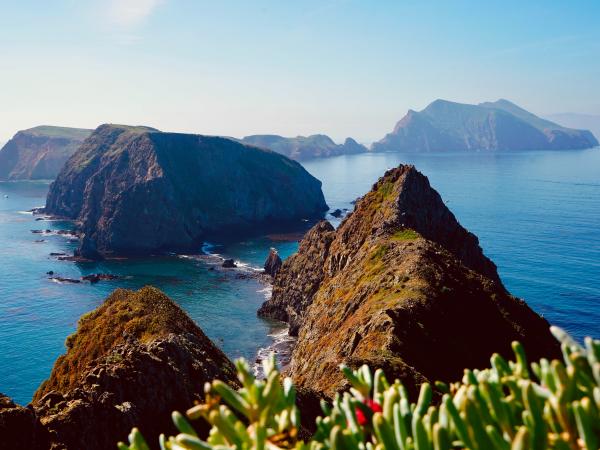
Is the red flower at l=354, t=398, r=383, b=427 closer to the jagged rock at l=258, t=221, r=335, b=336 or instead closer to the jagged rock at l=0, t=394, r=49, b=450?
the jagged rock at l=0, t=394, r=49, b=450

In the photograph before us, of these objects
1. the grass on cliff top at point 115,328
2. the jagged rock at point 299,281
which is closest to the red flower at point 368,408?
the grass on cliff top at point 115,328

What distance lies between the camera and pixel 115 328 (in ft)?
209

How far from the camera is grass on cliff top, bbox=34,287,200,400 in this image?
59.1 m

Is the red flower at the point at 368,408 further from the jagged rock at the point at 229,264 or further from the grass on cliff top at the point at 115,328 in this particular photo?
the jagged rock at the point at 229,264

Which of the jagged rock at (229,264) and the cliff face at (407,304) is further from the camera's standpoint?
the jagged rock at (229,264)

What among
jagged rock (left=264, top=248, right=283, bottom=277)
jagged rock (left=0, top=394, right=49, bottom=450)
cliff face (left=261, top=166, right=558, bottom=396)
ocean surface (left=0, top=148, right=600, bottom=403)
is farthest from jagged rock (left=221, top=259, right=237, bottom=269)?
jagged rock (left=0, top=394, right=49, bottom=450)

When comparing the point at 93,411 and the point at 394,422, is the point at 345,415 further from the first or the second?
the point at 93,411

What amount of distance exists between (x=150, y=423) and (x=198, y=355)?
11302 mm

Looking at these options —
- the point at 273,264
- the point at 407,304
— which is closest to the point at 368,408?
the point at 407,304

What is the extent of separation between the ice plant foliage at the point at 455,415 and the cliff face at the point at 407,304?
3019 centimetres

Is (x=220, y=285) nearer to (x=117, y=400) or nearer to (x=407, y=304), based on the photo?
(x=407, y=304)

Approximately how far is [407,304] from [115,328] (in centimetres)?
3272

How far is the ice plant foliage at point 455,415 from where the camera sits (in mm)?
8016

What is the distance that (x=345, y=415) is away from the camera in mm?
9680
